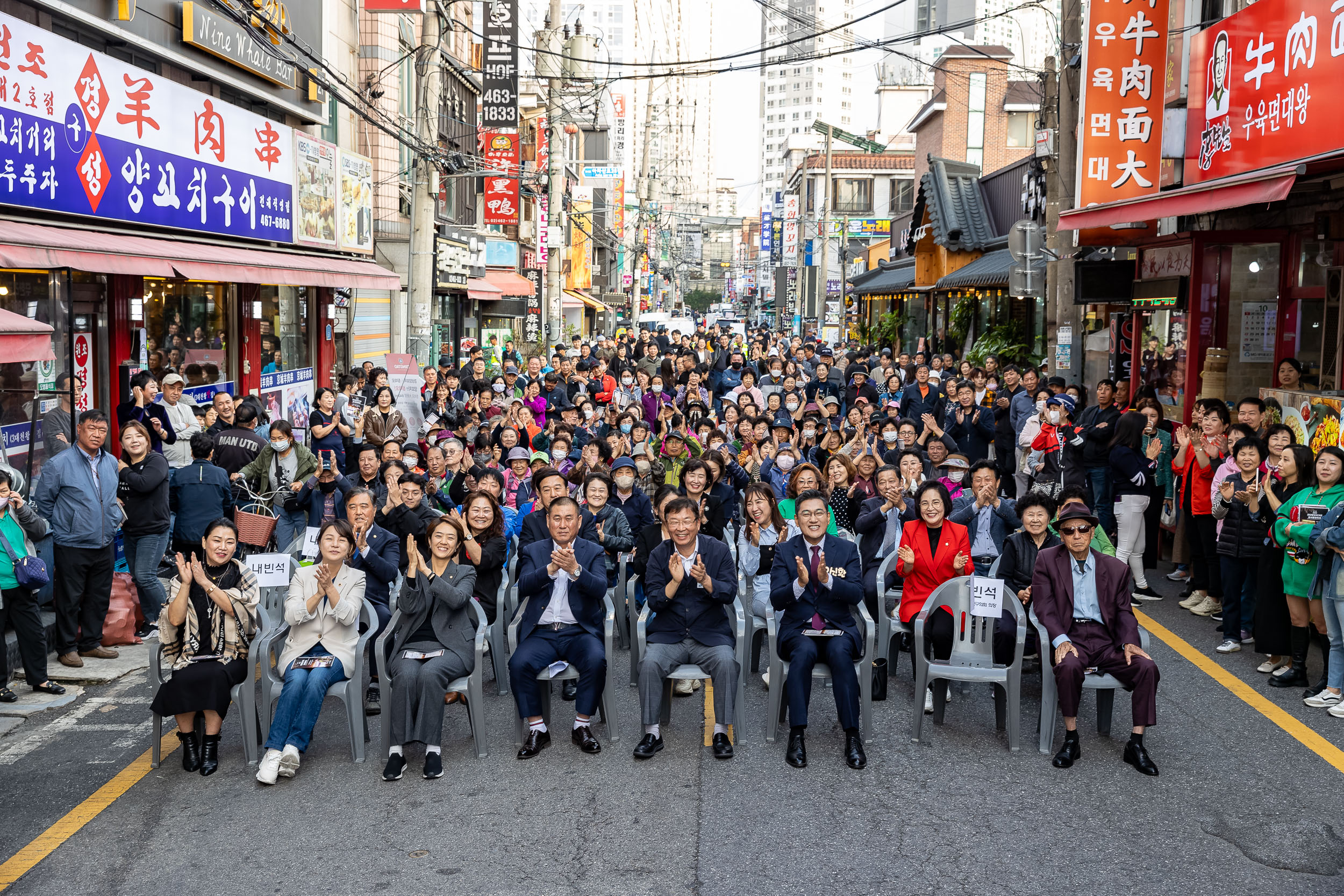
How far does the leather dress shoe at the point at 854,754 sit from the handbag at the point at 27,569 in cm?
515

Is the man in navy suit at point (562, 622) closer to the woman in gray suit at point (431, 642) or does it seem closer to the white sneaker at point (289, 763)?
the woman in gray suit at point (431, 642)

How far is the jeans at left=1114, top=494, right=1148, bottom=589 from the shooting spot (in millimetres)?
10656

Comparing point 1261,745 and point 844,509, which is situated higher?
point 844,509

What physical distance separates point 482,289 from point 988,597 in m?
25.5

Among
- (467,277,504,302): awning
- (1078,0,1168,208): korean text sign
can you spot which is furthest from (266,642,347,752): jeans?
(467,277,504,302): awning

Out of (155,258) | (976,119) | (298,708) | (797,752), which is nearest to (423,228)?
(155,258)

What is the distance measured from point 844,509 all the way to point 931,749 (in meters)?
3.23

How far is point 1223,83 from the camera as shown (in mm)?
12031

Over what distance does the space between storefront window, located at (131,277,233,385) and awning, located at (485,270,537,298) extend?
1610 cm

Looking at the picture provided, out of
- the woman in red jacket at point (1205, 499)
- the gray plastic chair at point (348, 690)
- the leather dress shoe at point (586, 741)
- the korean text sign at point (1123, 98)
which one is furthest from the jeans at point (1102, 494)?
the gray plastic chair at point (348, 690)

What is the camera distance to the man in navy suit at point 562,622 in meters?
6.86

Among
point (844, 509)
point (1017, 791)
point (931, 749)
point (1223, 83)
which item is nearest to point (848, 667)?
A: point (931, 749)

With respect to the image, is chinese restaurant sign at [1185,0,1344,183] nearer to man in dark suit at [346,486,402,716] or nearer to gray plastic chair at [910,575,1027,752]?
gray plastic chair at [910,575,1027,752]

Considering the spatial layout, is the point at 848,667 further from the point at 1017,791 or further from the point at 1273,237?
the point at 1273,237
